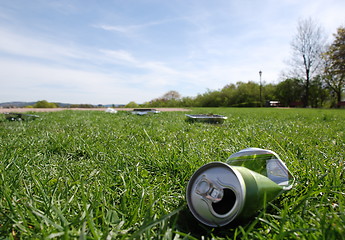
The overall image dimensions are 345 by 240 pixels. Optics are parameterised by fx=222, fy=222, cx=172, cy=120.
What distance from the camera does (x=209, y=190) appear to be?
2.66 ft

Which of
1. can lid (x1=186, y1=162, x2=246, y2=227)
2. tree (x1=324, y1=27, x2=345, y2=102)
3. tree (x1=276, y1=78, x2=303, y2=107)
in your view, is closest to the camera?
can lid (x1=186, y1=162, x2=246, y2=227)

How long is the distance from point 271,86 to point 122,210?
35.1 m

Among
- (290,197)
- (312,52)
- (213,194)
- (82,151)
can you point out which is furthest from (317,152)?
(312,52)

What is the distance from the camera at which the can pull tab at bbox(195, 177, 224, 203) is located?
79 cm

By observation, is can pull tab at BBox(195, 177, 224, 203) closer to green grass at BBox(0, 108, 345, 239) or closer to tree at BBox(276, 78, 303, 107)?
green grass at BBox(0, 108, 345, 239)

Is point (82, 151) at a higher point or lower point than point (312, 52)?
lower

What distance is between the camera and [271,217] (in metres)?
0.93

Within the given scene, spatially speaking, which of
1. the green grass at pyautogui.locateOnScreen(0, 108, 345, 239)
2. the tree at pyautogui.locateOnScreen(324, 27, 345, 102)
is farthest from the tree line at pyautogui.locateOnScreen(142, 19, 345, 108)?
the green grass at pyautogui.locateOnScreen(0, 108, 345, 239)

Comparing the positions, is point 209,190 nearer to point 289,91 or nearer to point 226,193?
point 226,193

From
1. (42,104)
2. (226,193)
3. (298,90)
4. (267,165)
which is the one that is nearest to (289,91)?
(298,90)

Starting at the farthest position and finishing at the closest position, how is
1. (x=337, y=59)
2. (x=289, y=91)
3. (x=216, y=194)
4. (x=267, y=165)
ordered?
(x=289, y=91), (x=337, y=59), (x=267, y=165), (x=216, y=194)

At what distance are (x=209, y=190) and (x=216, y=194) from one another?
1.2 inches

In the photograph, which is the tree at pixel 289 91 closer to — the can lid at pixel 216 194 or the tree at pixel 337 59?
the tree at pixel 337 59

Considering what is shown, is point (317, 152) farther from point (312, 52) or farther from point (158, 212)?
point (312, 52)
